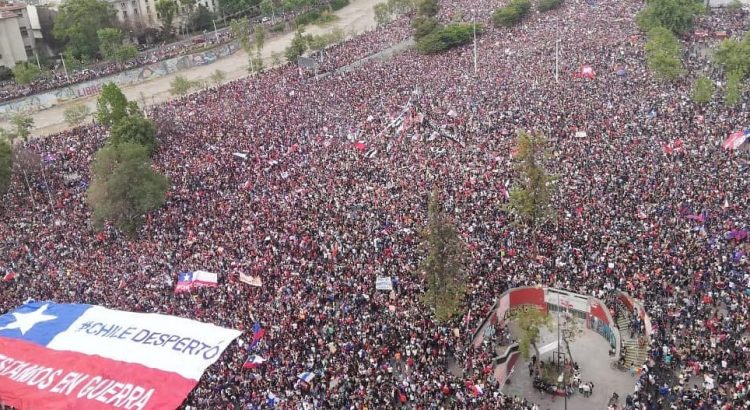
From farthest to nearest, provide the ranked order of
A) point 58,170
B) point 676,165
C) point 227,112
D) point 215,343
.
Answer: point 227,112, point 58,170, point 676,165, point 215,343

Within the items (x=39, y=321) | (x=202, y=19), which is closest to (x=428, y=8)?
(x=202, y=19)

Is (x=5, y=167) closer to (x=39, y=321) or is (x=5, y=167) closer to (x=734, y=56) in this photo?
(x=39, y=321)

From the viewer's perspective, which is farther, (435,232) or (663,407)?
(435,232)

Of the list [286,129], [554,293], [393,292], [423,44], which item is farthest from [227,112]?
[554,293]

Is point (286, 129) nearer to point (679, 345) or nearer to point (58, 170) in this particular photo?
point (58, 170)

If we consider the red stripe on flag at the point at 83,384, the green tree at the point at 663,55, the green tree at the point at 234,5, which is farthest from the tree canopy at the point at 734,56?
the green tree at the point at 234,5
